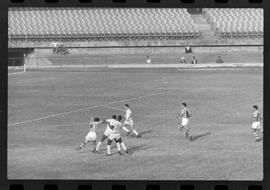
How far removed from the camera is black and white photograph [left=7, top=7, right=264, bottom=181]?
24.7 m

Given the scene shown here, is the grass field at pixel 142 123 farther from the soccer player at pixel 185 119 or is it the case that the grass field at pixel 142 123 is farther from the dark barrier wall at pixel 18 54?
the dark barrier wall at pixel 18 54

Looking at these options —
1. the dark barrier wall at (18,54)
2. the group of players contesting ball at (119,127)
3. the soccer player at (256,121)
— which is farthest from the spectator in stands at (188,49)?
the soccer player at (256,121)

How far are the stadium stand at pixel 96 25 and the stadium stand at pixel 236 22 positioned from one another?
2402 mm

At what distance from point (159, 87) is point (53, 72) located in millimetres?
13039

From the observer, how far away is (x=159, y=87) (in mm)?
46594

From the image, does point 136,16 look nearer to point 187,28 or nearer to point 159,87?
point 187,28

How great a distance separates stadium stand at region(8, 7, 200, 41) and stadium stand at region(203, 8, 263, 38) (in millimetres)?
2402

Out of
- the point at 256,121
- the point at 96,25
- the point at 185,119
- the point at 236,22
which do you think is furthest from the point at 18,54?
the point at 256,121

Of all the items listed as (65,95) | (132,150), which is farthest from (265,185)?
(65,95)

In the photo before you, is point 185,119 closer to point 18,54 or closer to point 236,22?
point 18,54

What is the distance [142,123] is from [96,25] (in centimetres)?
3394

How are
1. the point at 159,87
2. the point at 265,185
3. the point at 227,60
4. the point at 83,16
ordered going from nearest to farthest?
the point at 265,185
the point at 159,87
the point at 227,60
the point at 83,16

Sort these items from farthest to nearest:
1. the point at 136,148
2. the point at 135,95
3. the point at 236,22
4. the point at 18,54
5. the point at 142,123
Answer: the point at 236,22
the point at 18,54
the point at 135,95
the point at 142,123
the point at 136,148

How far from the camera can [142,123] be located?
32.9 meters
